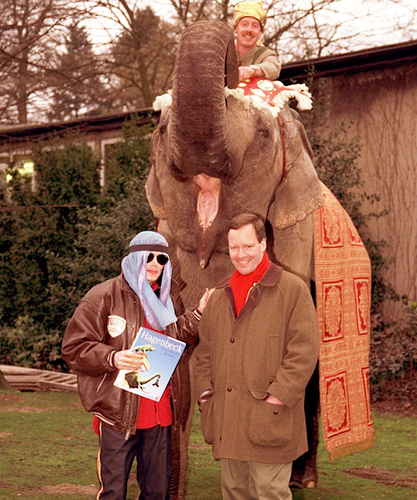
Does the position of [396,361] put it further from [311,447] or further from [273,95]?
[273,95]

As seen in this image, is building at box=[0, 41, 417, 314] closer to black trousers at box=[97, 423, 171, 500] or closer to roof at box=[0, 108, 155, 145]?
roof at box=[0, 108, 155, 145]

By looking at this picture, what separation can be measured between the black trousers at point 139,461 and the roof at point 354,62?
311 inches

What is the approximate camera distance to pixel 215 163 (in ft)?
12.7

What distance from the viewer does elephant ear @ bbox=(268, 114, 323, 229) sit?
15.4 ft

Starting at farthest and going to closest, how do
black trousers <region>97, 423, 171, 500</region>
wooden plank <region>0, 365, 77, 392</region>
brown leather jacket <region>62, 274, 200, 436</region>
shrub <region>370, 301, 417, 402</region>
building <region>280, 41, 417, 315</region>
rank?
1. building <region>280, 41, 417, 315</region>
2. wooden plank <region>0, 365, 77, 392</region>
3. shrub <region>370, 301, 417, 402</region>
4. black trousers <region>97, 423, 171, 500</region>
5. brown leather jacket <region>62, 274, 200, 436</region>

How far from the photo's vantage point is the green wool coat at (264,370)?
3.71 meters

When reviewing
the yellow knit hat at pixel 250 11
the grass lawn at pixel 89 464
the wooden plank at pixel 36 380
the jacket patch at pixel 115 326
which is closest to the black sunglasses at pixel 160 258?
the jacket patch at pixel 115 326

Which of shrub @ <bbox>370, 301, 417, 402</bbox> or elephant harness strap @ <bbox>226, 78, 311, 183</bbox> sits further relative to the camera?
shrub @ <bbox>370, 301, 417, 402</bbox>

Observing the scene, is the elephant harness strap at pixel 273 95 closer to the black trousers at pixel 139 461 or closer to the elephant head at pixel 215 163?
the elephant head at pixel 215 163

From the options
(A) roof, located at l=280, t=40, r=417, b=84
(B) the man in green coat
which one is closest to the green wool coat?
(B) the man in green coat

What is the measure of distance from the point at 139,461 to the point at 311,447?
184cm

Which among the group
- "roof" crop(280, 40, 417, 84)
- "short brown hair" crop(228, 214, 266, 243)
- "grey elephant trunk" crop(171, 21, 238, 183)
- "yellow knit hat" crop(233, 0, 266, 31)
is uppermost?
"roof" crop(280, 40, 417, 84)

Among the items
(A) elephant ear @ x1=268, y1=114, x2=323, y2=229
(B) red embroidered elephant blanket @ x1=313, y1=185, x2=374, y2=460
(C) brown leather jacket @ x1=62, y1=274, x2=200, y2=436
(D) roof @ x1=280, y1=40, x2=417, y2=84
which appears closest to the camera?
(C) brown leather jacket @ x1=62, y1=274, x2=200, y2=436

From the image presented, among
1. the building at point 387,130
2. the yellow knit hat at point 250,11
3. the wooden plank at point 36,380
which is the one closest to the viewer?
the yellow knit hat at point 250,11
